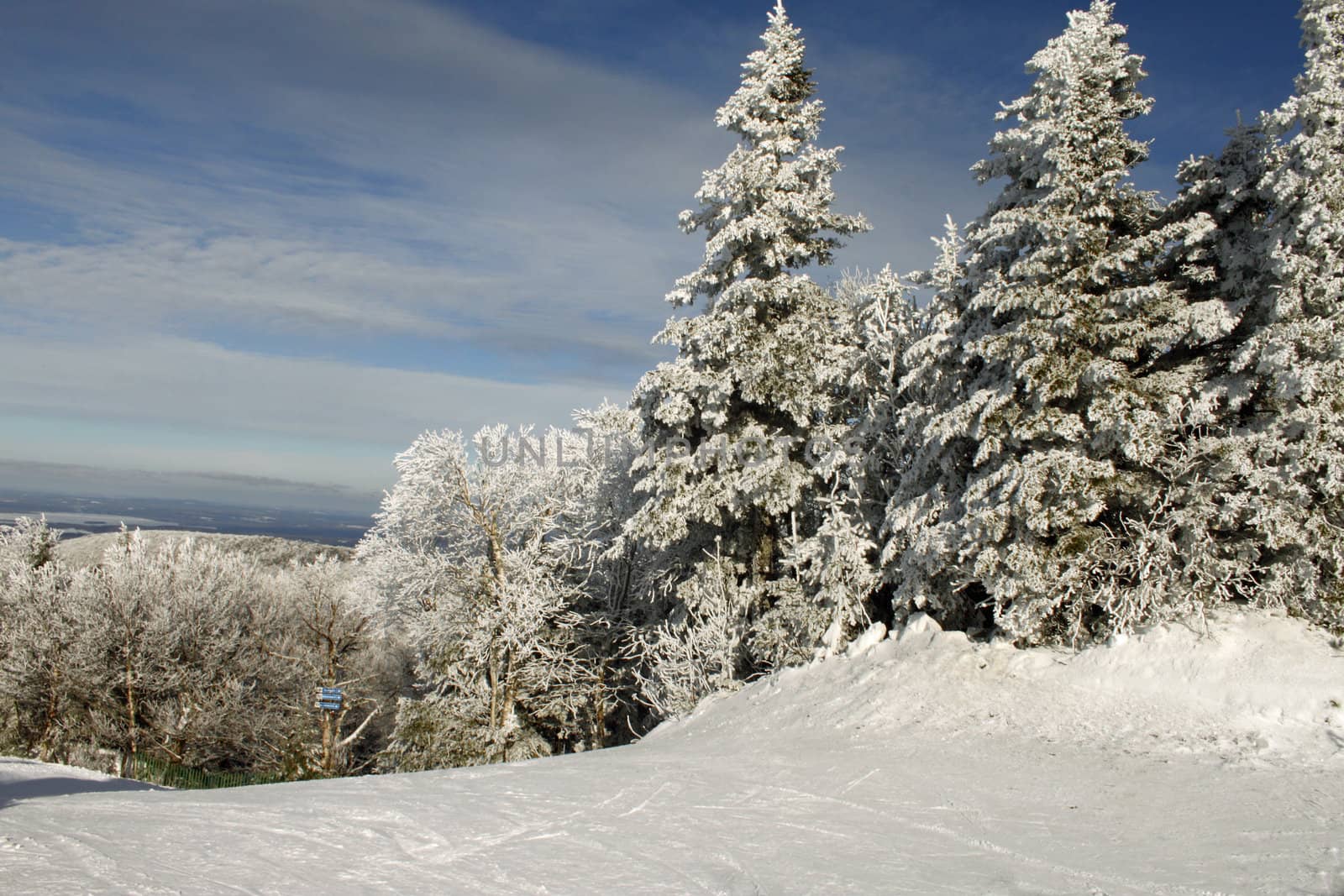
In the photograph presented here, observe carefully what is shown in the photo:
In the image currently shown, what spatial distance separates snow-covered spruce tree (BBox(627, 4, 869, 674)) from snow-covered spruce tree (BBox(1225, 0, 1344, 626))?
7.33 metres

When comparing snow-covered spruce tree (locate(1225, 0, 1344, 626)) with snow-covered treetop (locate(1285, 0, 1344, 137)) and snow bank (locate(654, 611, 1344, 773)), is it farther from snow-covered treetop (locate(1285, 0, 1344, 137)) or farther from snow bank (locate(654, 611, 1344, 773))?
snow bank (locate(654, 611, 1344, 773))

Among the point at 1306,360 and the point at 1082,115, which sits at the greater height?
the point at 1082,115

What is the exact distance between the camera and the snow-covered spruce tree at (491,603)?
2098cm

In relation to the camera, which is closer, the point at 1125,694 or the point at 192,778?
the point at 1125,694

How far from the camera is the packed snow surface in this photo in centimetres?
529

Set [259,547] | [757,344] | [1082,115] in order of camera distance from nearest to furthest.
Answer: [1082,115]
[757,344]
[259,547]

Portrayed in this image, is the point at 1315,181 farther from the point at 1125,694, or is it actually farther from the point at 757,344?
the point at 757,344

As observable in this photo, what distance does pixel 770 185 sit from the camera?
16.0 meters

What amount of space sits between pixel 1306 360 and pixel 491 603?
18292mm

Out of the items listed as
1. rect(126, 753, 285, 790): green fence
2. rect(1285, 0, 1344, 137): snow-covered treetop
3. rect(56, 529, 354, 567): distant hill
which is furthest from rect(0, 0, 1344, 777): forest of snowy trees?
rect(56, 529, 354, 567): distant hill

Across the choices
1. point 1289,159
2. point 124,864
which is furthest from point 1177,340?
point 124,864

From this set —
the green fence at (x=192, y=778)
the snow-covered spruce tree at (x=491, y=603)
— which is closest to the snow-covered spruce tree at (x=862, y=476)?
the snow-covered spruce tree at (x=491, y=603)

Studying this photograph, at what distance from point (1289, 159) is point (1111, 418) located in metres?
3.64

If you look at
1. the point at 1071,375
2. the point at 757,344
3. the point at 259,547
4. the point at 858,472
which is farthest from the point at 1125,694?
the point at 259,547
